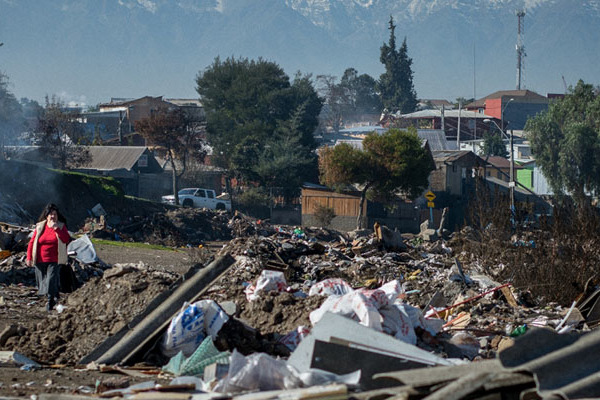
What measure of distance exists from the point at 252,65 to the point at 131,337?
51.7 metres

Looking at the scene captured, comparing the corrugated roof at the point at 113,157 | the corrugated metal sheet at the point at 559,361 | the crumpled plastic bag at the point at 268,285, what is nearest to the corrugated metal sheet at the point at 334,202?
the corrugated roof at the point at 113,157

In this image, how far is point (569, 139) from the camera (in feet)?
172

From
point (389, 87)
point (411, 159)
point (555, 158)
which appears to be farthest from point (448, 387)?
point (389, 87)

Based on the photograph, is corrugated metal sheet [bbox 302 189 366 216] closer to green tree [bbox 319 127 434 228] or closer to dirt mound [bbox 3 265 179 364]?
green tree [bbox 319 127 434 228]

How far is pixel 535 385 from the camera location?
4.50 metres

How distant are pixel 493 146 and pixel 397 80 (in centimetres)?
2981

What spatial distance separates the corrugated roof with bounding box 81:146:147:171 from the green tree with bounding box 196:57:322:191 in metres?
6.02

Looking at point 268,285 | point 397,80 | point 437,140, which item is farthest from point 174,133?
point 397,80

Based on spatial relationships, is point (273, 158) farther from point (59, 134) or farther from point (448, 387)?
point (448, 387)

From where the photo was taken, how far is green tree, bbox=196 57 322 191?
4912 cm

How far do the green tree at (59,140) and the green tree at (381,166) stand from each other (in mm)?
13835

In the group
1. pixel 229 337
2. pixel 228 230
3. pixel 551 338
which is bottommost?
pixel 228 230

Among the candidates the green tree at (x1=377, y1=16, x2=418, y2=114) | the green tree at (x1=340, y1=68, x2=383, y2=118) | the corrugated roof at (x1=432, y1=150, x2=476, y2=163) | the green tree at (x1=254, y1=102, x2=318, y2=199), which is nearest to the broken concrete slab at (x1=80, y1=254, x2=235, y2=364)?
the green tree at (x1=254, y1=102, x2=318, y2=199)

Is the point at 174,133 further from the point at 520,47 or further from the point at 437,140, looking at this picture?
the point at 520,47
